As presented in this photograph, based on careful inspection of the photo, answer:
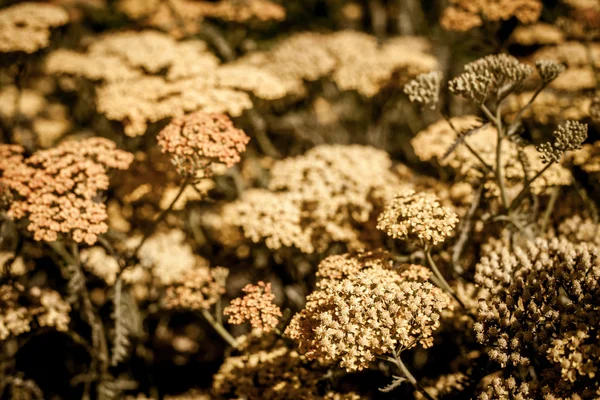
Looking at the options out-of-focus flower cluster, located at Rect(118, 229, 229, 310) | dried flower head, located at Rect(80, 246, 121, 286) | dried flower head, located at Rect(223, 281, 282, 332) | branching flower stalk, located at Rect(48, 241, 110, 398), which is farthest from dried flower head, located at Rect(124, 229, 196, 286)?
dried flower head, located at Rect(223, 281, 282, 332)

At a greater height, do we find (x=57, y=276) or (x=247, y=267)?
(x=247, y=267)

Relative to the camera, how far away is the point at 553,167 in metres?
3.66

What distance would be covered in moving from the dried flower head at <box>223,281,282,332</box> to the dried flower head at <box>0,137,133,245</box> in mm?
1052

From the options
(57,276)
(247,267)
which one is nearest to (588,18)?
(247,267)

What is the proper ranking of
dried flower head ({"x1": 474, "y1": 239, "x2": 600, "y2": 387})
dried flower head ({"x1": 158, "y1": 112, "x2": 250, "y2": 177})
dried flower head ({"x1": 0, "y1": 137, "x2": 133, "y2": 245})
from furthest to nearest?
1. dried flower head ({"x1": 158, "y1": 112, "x2": 250, "y2": 177})
2. dried flower head ({"x1": 0, "y1": 137, "x2": 133, "y2": 245})
3. dried flower head ({"x1": 474, "y1": 239, "x2": 600, "y2": 387})

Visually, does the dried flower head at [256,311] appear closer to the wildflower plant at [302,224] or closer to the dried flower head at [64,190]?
the wildflower plant at [302,224]

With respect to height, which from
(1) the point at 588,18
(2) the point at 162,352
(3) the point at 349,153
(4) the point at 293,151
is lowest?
(2) the point at 162,352

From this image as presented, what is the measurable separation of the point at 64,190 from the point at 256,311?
1.59 metres

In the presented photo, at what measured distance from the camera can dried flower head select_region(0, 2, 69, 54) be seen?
4.45 m

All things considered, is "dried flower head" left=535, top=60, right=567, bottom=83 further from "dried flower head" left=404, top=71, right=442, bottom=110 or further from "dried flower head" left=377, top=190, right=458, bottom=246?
"dried flower head" left=377, top=190, right=458, bottom=246

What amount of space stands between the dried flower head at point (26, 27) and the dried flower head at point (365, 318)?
12.7ft

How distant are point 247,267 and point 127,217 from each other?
4.90 ft

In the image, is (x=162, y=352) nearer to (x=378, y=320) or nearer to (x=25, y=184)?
(x=25, y=184)

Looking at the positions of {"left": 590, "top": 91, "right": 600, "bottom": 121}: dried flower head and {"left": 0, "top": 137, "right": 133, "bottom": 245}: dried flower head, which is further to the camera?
{"left": 590, "top": 91, "right": 600, "bottom": 121}: dried flower head
